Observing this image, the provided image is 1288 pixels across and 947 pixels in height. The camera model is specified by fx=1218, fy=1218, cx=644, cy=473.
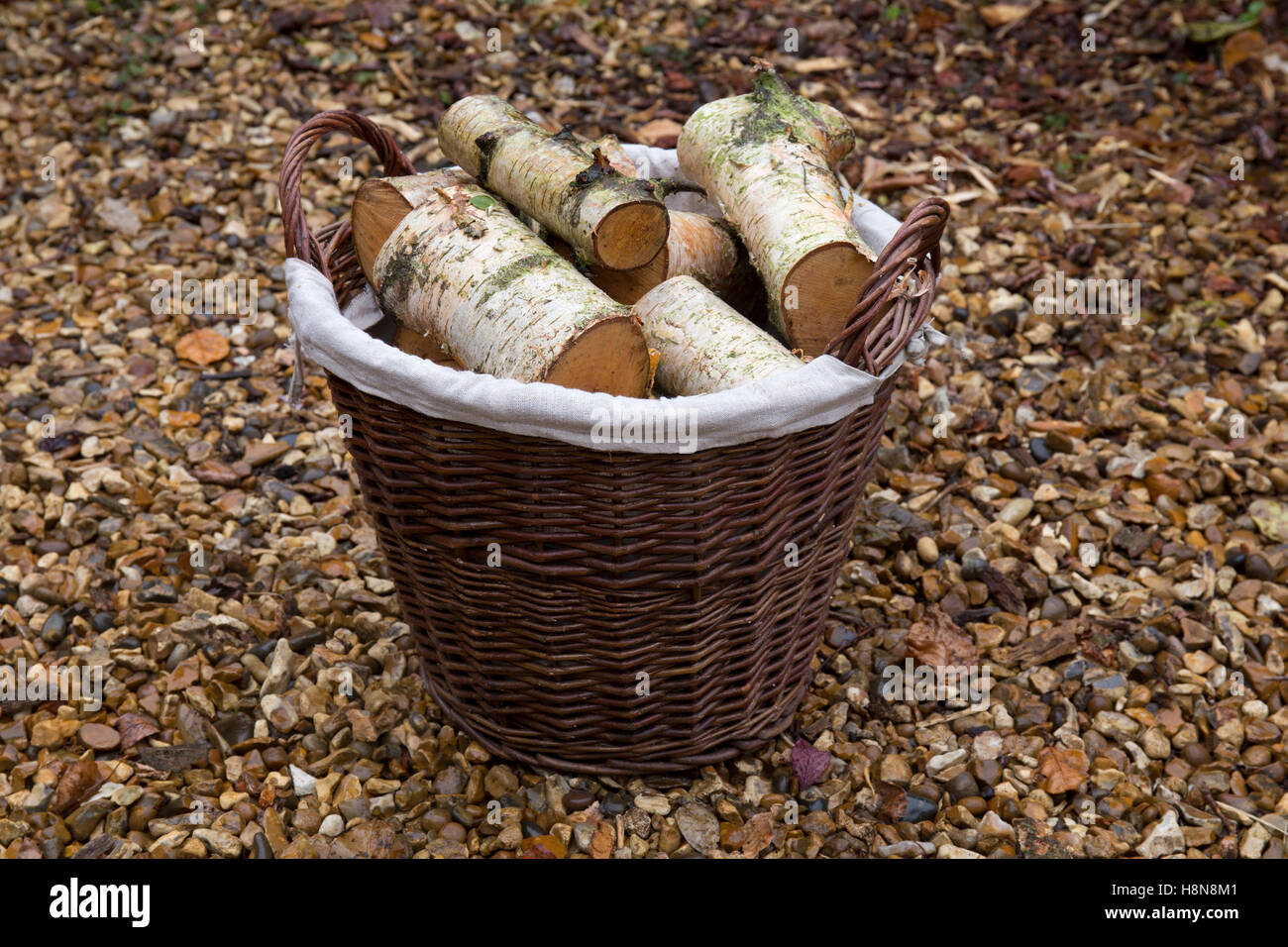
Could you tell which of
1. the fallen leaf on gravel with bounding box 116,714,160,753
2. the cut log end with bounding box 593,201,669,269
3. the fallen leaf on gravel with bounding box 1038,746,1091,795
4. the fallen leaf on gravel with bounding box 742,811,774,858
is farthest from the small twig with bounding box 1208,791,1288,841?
the fallen leaf on gravel with bounding box 116,714,160,753

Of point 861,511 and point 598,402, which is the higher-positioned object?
point 598,402

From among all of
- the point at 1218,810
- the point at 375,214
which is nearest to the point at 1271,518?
the point at 1218,810

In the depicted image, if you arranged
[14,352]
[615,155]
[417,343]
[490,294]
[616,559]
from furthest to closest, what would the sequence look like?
[14,352] → [615,155] → [417,343] → [490,294] → [616,559]

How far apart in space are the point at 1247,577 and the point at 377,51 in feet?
11.0

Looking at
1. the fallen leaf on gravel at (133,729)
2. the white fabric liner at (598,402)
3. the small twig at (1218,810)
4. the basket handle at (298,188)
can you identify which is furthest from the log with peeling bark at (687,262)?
the small twig at (1218,810)

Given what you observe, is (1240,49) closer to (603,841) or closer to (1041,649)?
(1041,649)

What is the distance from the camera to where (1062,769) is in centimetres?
226

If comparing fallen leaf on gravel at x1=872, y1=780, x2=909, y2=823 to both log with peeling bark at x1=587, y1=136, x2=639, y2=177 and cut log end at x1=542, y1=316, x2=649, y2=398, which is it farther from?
log with peeling bark at x1=587, y1=136, x2=639, y2=177

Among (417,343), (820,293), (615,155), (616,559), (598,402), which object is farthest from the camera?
(615,155)

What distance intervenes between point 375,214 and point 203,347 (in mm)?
1280

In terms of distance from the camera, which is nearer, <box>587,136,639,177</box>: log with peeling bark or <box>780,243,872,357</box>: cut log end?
<box>780,243,872,357</box>: cut log end

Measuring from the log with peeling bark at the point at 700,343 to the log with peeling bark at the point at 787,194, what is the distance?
0.13 meters

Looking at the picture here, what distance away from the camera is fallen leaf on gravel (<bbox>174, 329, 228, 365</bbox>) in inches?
129

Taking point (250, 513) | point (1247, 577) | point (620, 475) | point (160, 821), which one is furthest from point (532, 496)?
point (1247, 577)
